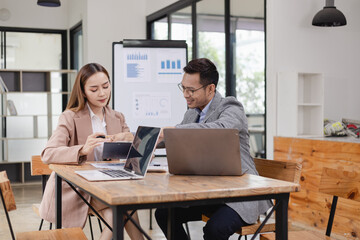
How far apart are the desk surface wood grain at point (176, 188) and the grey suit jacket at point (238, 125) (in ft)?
1.07

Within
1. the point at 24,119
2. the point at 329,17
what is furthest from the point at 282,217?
the point at 24,119

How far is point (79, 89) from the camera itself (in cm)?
279

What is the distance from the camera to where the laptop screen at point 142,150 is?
1949mm

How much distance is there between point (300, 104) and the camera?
447 centimetres

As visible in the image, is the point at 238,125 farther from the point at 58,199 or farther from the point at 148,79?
the point at 148,79

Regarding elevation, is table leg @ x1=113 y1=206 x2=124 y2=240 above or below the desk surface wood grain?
below

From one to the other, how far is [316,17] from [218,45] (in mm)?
1290

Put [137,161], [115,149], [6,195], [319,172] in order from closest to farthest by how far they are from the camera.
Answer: [137,161] < [6,195] < [115,149] < [319,172]

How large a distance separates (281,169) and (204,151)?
691 mm

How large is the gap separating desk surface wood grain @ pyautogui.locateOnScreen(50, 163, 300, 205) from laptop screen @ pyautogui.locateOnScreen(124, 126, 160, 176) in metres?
0.06

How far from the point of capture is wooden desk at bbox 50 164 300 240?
1.54 m

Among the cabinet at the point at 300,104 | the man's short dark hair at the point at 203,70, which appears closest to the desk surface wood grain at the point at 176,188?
the man's short dark hair at the point at 203,70

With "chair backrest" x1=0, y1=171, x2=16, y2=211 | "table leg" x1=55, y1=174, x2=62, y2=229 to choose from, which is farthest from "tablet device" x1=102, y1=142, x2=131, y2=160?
"chair backrest" x1=0, y1=171, x2=16, y2=211

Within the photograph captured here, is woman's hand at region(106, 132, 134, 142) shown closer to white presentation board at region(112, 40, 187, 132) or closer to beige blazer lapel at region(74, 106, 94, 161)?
beige blazer lapel at region(74, 106, 94, 161)
